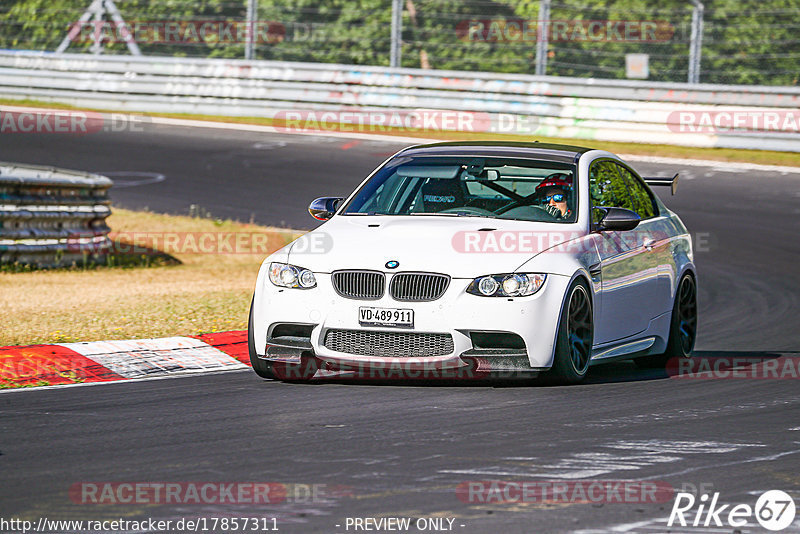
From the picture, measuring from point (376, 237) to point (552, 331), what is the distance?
1263 millimetres

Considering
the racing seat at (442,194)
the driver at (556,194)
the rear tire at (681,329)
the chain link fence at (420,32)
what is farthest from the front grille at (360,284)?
the chain link fence at (420,32)

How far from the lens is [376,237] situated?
29.2 ft

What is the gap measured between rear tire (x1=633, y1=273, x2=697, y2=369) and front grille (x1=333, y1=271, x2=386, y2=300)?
8.60ft

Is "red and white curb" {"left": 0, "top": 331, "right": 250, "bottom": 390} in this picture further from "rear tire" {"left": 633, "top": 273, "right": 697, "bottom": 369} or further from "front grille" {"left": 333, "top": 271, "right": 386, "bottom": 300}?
"rear tire" {"left": 633, "top": 273, "right": 697, "bottom": 369}

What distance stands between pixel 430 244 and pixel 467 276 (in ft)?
1.29

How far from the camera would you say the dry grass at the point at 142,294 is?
11.2m

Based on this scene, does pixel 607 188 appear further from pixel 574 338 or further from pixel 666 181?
pixel 574 338

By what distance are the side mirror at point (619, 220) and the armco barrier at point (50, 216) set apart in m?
8.30

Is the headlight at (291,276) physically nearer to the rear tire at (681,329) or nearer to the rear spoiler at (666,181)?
the rear tire at (681,329)

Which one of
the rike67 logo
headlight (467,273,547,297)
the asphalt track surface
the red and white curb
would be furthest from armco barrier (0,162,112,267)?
the rike67 logo

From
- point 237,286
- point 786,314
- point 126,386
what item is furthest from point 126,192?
point 126,386

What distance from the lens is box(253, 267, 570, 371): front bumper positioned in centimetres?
844

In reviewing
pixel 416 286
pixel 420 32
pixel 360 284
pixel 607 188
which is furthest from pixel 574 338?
pixel 420 32

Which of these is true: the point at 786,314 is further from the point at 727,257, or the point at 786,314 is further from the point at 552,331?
the point at 552,331
